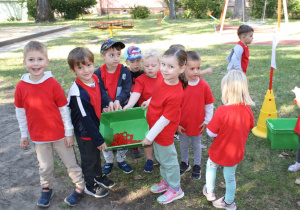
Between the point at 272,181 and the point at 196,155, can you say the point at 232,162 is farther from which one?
the point at 272,181

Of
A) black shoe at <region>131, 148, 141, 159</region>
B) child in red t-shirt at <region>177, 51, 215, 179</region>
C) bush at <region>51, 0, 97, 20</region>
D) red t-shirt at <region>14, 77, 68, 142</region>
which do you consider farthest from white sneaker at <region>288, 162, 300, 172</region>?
bush at <region>51, 0, 97, 20</region>

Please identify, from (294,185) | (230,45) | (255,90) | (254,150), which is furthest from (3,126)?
(230,45)

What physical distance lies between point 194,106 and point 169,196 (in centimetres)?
104

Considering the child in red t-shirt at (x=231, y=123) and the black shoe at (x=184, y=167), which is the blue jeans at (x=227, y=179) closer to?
the child in red t-shirt at (x=231, y=123)

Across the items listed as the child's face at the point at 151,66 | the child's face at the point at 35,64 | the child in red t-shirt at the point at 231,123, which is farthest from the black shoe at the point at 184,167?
the child's face at the point at 35,64

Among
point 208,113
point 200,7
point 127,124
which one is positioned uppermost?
point 200,7

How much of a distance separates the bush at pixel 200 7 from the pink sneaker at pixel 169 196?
25465 mm

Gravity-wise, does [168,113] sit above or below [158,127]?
above

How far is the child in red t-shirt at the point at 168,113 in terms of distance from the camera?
7.98 feet

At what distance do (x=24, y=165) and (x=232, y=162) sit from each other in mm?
2769

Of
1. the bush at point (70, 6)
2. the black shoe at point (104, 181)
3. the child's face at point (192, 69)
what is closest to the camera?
the child's face at point (192, 69)

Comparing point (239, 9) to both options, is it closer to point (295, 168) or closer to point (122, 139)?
point (295, 168)

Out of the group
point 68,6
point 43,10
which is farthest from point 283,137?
point 68,6

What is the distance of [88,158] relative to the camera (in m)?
2.79
